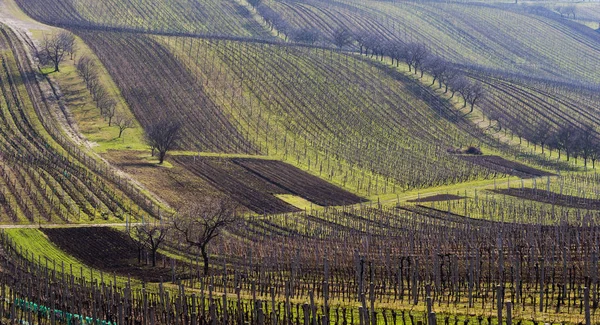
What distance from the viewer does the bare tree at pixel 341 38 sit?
604ft

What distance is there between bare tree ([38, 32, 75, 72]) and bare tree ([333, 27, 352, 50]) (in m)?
52.6

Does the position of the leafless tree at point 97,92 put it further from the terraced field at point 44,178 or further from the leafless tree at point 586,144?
the leafless tree at point 586,144

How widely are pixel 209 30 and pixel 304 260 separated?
12933cm

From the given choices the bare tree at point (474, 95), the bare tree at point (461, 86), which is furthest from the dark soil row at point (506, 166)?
the bare tree at point (461, 86)

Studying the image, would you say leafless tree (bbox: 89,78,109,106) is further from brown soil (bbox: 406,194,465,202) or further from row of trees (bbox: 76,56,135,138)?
brown soil (bbox: 406,194,465,202)

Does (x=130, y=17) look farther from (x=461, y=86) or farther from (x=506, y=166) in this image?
(x=506, y=166)

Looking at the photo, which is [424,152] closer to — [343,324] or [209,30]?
[209,30]

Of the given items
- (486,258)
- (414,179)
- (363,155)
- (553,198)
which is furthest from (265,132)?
(486,258)

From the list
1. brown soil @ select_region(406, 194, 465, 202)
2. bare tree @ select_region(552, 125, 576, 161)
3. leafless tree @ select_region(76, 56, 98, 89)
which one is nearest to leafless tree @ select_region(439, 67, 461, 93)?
bare tree @ select_region(552, 125, 576, 161)

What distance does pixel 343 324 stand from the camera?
4259 centimetres

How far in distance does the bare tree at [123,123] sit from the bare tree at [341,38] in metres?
68.1

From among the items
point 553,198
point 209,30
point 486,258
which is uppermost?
point 209,30

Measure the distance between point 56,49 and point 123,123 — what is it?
83.6 feet

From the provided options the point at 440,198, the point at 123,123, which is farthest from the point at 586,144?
the point at 123,123
